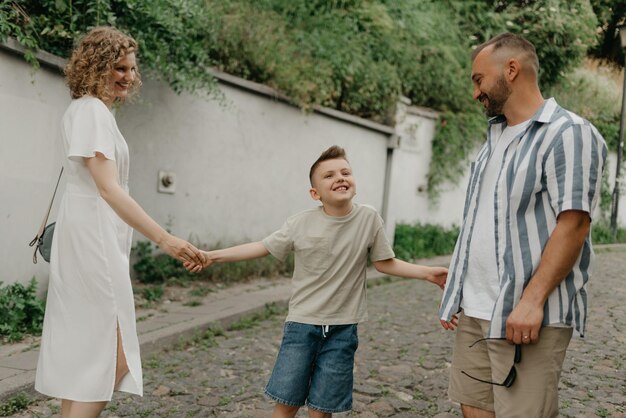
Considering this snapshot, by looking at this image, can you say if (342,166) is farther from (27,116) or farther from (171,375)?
(27,116)

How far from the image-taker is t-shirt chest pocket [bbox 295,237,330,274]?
10.6 ft

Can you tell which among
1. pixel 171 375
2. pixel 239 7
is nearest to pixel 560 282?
pixel 171 375

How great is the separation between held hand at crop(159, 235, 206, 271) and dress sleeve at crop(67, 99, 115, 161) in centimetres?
48

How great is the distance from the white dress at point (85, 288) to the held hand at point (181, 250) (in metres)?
0.27

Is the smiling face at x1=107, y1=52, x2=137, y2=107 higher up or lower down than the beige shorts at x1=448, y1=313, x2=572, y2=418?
higher up

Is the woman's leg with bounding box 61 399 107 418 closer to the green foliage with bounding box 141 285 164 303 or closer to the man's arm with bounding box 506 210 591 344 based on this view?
the man's arm with bounding box 506 210 591 344

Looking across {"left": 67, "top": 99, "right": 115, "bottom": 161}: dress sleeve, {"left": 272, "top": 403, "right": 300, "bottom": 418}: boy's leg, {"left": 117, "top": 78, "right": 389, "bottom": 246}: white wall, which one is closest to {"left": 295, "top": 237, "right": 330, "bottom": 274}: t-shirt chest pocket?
{"left": 272, "top": 403, "right": 300, "bottom": 418}: boy's leg

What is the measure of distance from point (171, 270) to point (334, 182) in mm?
4922

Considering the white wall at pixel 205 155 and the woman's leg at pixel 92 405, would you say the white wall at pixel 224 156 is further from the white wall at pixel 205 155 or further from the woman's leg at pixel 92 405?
the woman's leg at pixel 92 405

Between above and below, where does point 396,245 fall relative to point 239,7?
below

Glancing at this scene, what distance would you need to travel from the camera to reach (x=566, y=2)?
14.9 m

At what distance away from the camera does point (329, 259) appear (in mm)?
3223

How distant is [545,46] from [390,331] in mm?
10363

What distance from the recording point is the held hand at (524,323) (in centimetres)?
234
